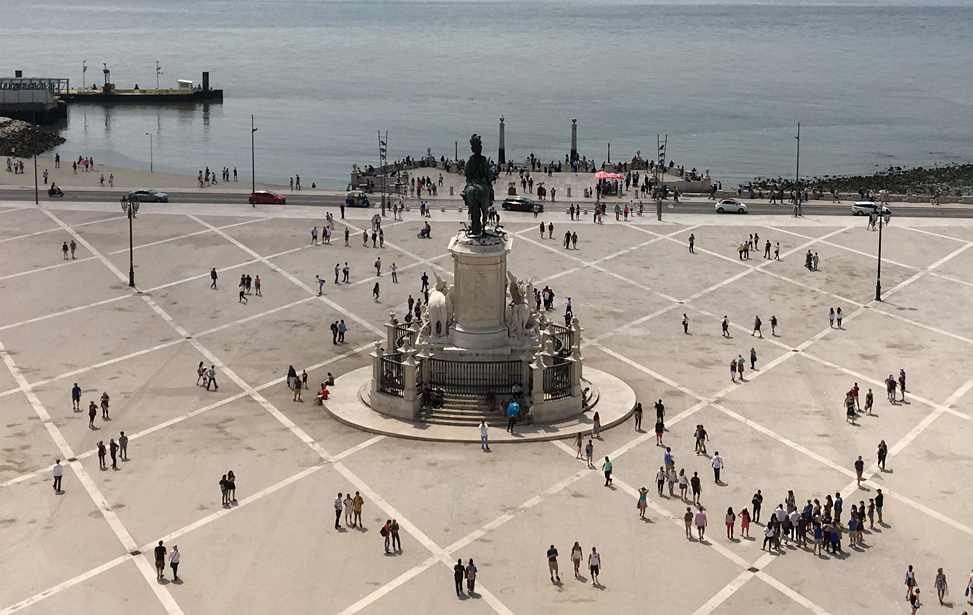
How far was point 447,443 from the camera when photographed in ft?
118

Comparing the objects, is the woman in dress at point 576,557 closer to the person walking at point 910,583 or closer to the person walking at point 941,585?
the person walking at point 910,583

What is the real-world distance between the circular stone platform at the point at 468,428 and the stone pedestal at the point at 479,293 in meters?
3.02

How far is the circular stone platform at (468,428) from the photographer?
36312 millimetres

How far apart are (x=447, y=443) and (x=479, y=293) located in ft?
16.2

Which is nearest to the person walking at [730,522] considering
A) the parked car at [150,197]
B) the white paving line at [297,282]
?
the white paving line at [297,282]

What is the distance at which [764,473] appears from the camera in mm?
34500

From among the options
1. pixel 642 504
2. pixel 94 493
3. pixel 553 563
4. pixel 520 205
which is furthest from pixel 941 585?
pixel 520 205

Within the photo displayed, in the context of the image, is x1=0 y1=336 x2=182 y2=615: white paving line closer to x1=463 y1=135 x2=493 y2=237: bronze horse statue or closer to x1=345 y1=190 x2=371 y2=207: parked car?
x1=463 y1=135 x2=493 y2=237: bronze horse statue

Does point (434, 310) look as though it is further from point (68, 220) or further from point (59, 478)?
point (68, 220)

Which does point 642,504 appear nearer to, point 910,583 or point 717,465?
point 717,465

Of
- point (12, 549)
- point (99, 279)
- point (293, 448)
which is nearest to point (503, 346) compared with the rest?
point (293, 448)

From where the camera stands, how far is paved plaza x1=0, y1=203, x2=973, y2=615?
27938 millimetres

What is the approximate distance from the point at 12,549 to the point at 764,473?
1926 cm

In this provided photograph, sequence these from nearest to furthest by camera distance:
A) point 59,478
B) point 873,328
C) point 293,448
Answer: point 59,478
point 293,448
point 873,328
